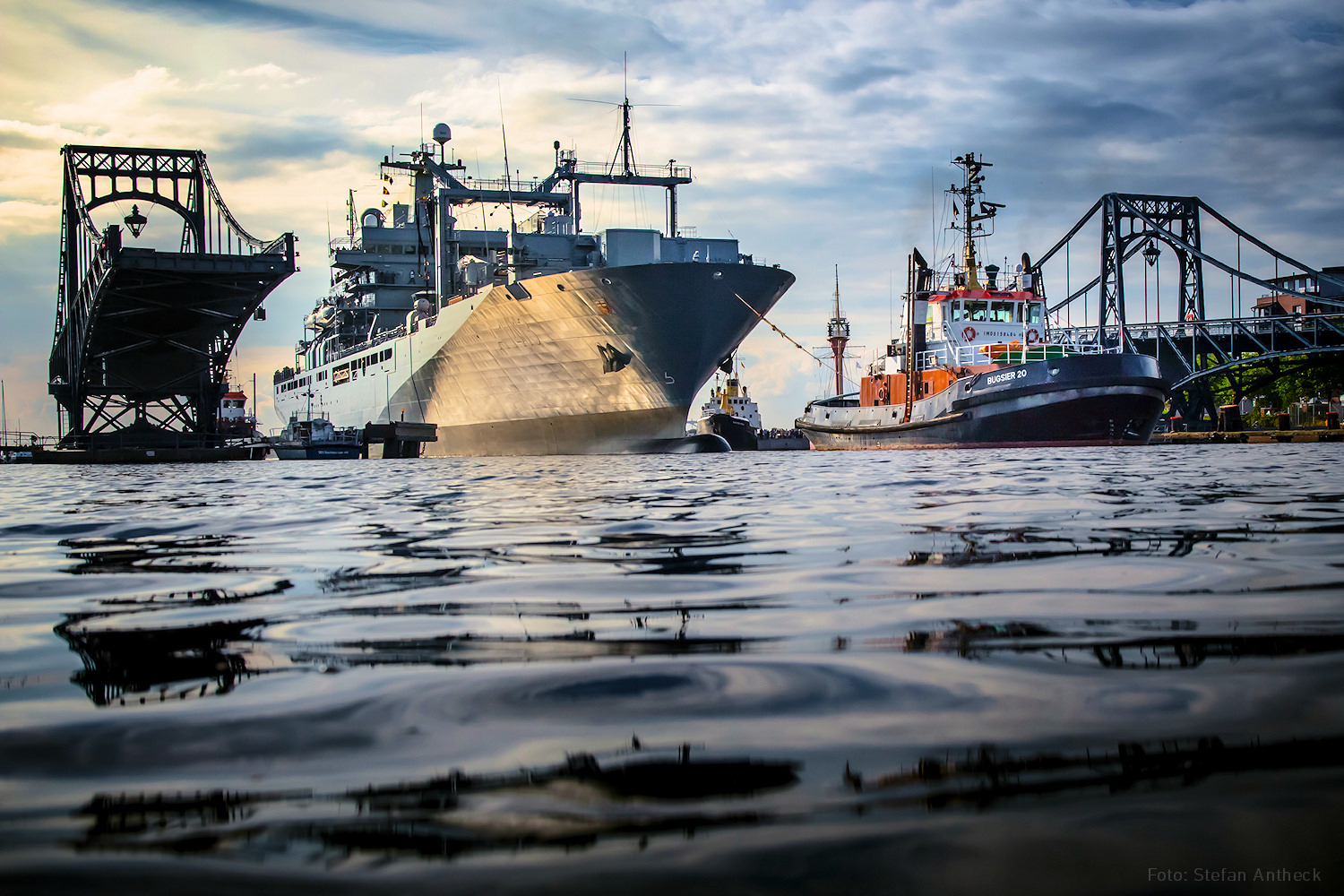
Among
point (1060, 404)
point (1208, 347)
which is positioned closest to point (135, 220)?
point (1060, 404)

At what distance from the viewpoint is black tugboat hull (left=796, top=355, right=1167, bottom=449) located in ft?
88.6

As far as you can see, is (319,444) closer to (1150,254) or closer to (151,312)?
(151,312)

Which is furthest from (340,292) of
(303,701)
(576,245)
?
(303,701)

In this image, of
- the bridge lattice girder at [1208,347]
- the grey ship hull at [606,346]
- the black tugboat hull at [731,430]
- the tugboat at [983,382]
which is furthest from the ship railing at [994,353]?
the black tugboat hull at [731,430]

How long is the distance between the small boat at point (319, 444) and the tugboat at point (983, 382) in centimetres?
1765

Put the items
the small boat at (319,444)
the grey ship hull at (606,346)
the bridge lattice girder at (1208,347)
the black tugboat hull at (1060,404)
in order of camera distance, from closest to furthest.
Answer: the black tugboat hull at (1060,404) → the grey ship hull at (606,346) → the small boat at (319,444) → the bridge lattice girder at (1208,347)

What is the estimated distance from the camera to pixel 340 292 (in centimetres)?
4809

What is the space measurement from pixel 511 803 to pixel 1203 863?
0.72m

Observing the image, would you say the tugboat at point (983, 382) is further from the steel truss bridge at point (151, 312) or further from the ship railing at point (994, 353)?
the steel truss bridge at point (151, 312)

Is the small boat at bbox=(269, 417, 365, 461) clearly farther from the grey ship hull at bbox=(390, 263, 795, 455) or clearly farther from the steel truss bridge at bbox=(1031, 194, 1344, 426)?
the steel truss bridge at bbox=(1031, 194, 1344, 426)

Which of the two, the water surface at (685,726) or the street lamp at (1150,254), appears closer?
the water surface at (685,726)

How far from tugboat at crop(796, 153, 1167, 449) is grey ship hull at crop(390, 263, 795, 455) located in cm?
577

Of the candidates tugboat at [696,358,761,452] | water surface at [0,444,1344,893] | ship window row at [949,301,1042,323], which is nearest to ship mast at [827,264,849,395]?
tugboat at [696,358,761,452]

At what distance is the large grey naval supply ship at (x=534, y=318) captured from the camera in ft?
92.9
